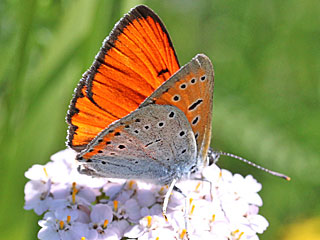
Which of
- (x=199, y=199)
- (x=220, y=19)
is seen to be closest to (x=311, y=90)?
(x=220, y=19)

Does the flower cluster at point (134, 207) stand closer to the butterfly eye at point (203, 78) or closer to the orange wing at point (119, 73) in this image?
the orange wing at point (119, 73)

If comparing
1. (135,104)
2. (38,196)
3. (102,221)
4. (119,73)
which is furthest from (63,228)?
(119,73)

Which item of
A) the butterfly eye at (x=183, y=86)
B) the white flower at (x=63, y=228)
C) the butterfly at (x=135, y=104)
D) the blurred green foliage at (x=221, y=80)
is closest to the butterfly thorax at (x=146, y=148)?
the butterfly at (x=135, y=104)

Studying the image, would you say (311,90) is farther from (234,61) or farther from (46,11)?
(46,11)

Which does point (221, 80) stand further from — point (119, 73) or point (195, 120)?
point (119, 73)

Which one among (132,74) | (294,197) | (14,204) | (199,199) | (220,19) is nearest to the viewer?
(132,74)

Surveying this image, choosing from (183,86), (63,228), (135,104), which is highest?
(183,86)
